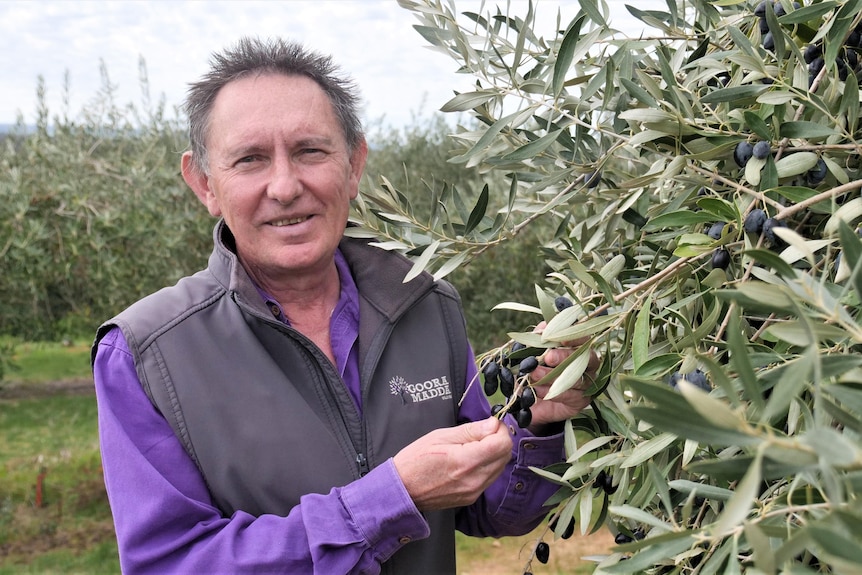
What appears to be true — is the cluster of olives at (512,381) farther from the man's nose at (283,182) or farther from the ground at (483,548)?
the ground at (483,548)

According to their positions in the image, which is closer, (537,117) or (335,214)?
(537,117)

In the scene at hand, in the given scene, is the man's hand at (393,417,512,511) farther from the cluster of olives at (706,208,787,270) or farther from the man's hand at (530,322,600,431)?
the cluster of olives at (706,208,787,270)

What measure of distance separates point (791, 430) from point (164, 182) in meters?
6.97

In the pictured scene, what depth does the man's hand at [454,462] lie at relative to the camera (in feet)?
5.82

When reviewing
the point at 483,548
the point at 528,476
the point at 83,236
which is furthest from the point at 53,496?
the point at 528,476

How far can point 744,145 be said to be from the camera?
1452 mm

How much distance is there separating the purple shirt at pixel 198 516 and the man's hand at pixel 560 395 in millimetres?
422

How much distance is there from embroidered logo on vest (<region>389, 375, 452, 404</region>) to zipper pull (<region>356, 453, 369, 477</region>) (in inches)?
8.2

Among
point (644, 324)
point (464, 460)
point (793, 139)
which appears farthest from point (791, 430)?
point (464, 460)

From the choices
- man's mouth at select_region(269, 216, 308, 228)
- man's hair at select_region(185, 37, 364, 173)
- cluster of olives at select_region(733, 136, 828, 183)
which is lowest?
cluster of olives at select_region(733, 136, 828, 183)

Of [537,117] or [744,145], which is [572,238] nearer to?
[537,117]

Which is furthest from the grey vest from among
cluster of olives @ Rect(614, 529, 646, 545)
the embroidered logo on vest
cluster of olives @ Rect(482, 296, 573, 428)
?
cluster of olives @ Rect(614, 529, 646, 545)

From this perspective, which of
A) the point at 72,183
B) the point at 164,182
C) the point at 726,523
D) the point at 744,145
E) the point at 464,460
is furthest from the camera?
the point at 164,182

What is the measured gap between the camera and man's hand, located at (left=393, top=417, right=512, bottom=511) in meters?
1.77
